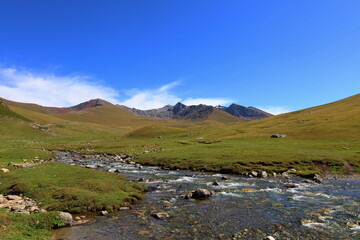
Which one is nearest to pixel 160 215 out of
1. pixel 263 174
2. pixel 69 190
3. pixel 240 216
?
pixel 240 216

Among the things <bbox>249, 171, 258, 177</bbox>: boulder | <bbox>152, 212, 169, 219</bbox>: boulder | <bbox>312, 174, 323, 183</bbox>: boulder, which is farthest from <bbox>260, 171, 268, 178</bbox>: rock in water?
<bbox>152, 212, 169, 219</bbox>: boulder

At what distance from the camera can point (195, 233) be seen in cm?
1711

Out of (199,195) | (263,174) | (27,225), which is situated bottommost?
(263,174)

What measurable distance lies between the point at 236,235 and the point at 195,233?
9.79ft

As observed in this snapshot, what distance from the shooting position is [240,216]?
68.2ft

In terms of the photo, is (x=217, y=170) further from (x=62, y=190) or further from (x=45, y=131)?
(x=45, y=131)

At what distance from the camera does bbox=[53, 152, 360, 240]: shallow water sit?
55.5ft

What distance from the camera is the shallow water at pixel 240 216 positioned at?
16.9 m

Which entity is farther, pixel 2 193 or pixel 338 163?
pixel 338 163

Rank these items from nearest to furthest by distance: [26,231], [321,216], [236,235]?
[26,231]
[236,235]
[321,216]

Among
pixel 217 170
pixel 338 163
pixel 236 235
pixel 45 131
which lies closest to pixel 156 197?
pixel 236 235

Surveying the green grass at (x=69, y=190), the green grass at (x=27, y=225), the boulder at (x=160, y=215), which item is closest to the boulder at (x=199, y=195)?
the green grass at (x=69, y=190)

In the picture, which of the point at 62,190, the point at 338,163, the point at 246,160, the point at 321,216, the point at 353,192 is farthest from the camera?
the point at 246,160

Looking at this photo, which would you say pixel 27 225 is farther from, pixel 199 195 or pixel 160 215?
pixel 199 195
